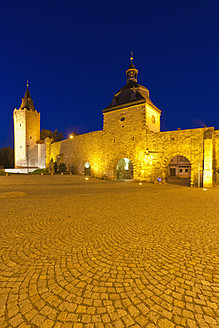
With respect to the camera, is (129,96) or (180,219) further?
(129,96)

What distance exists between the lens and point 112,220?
5203 millimetres

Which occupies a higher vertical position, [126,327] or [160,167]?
[160,167]

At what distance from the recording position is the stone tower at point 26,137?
37.5 m

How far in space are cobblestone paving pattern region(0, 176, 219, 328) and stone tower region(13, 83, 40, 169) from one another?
36.5 m

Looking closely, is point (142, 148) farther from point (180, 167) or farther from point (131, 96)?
point (180, 167)

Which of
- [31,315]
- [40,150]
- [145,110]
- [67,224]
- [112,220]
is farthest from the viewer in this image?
[40,150]

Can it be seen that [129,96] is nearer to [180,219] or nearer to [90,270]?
[180,219]

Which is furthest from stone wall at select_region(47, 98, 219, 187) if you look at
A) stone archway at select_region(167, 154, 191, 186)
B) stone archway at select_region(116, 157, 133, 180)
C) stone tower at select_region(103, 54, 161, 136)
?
stone archway at select_region(167, 154, 191, 186)

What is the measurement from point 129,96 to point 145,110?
369cm

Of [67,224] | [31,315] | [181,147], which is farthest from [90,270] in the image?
[181,147]

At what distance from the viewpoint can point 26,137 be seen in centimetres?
3762

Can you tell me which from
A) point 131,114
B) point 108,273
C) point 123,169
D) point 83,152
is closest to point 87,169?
point 83,152

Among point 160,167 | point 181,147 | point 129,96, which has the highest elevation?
point 129,96

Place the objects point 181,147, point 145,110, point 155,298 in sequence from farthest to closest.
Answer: point 145,110, point 181,147, point 155,298
